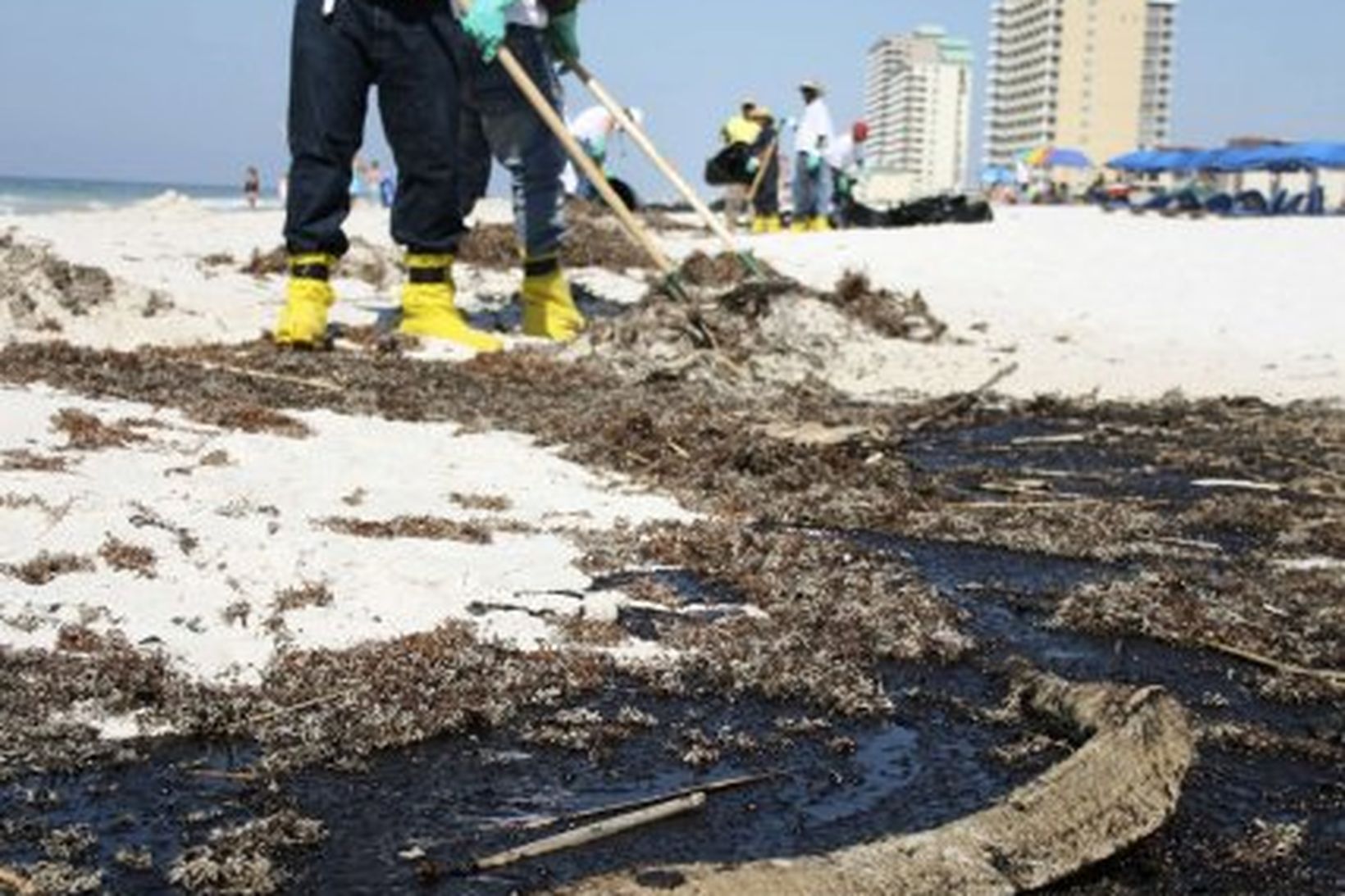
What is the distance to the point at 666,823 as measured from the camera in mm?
2098

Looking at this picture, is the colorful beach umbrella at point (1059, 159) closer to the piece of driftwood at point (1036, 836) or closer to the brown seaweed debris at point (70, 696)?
the piece of driftwood at point (1036, 836)

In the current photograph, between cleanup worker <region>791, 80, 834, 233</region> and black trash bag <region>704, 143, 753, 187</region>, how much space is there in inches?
35.0

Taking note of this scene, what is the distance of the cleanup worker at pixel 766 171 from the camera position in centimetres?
2086

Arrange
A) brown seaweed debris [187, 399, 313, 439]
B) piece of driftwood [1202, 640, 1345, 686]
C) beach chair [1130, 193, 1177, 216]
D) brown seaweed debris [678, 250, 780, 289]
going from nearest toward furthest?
piece of driftwood [1202, 640, 1345, 686] < brown seaweed debris [187, 399, 313, 439] < brown seaweed debris [678, 250, 780, 289] < beach chair [1130, 193, 1177, 216]

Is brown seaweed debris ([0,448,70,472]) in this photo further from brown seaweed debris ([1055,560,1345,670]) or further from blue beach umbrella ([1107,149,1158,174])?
blue beach umbrella ([1107,149,1158,174])

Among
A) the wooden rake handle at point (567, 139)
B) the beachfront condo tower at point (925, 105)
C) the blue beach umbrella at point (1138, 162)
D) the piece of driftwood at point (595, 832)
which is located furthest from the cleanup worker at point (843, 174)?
the beachfront condo tower at point (925, 105)

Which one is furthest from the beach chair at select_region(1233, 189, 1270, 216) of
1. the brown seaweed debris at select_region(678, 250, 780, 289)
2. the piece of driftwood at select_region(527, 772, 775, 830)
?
the piece of driftwood at select_region(527, 772, 775, 830)

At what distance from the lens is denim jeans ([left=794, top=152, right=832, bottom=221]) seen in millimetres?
19875

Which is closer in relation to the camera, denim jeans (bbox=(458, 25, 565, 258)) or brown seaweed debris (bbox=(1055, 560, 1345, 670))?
brown seaweed debris (bbox=(1055, 560, 1345, 670))

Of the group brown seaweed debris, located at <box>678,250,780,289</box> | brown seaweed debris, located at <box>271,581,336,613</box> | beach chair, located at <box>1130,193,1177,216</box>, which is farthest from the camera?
beach chair, located at <box>1130,193,1177,216</box>

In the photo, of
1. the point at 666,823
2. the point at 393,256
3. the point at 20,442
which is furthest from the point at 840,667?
the point at 393,256

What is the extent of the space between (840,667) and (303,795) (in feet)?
3.78

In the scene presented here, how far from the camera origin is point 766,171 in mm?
21062

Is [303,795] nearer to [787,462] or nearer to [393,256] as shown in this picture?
[787,462]
